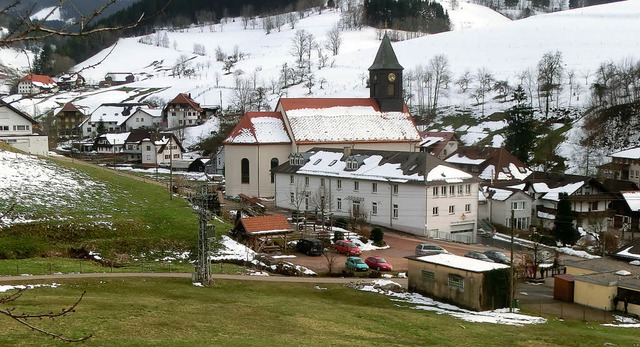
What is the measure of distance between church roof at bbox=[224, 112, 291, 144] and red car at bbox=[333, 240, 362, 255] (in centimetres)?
2317

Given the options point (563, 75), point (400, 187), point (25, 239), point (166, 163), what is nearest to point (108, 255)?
point (25, 239)

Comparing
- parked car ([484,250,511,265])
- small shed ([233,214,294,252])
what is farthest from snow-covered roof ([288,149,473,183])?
small shed ([233,214,294,252])

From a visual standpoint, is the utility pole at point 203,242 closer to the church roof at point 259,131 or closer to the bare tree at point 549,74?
the church roof at point 259,131

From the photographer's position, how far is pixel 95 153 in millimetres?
92938

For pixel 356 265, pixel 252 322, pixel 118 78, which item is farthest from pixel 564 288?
A: pixel 118 78

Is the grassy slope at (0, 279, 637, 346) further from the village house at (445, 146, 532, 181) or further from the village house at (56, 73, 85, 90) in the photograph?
the village house at (445, 146, 532, 181)

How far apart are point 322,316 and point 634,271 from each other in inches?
633

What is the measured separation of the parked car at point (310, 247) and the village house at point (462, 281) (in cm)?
887

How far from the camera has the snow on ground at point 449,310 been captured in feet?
74.9

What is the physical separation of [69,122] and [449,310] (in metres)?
98.8

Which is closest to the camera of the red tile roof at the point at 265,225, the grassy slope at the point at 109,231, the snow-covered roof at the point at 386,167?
the grassy slope at the point at 109,231

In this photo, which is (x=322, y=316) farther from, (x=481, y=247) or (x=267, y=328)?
(x=481, y=247)

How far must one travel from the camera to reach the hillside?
9438cm

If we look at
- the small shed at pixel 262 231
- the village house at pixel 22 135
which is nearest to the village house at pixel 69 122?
the village house at pixel 22 135
